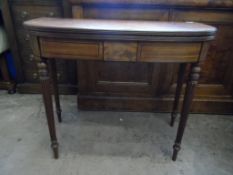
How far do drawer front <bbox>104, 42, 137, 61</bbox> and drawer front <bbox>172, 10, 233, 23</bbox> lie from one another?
0.62 metres

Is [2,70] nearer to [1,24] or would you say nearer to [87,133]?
[1,24]

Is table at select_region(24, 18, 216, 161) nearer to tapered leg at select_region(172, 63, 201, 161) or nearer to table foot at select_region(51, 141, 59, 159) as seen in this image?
tapered leg at select_region(172, 63, 201, 161)

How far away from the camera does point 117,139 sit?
1.32m

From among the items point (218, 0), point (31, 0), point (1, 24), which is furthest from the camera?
point (1, 24)

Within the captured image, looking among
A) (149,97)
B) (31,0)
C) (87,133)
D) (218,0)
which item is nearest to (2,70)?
Result: (31,0)

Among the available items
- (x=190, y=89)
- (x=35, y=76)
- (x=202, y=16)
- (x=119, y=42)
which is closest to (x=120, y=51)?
(x=119, y=42)

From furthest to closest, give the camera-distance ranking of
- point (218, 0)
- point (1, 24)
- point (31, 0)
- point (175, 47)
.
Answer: point (1, 24), point (31, 0), point (218, 0), point (175, 47)

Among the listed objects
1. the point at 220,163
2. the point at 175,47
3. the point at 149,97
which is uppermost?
the point at 175,47

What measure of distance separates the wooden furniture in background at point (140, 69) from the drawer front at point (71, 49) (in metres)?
0.48

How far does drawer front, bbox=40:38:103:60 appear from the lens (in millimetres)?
844

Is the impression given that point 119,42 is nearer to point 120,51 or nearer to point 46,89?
point 120,51

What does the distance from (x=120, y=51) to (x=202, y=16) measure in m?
0.77

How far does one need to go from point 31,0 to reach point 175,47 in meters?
1.25

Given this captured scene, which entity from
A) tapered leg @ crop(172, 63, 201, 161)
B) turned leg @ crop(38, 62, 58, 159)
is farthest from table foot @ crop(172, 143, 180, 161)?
turned leg @ crop(38, 62, 58, 159)
